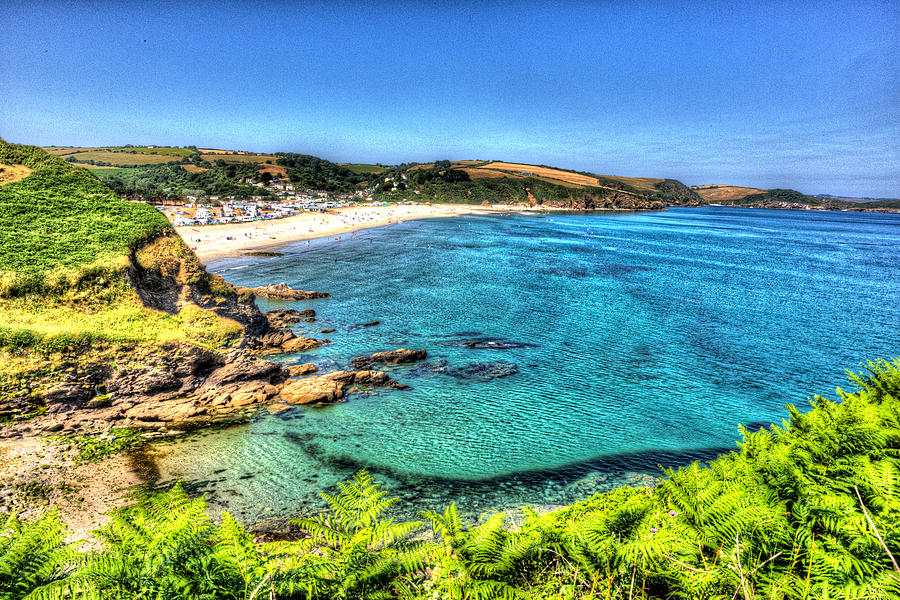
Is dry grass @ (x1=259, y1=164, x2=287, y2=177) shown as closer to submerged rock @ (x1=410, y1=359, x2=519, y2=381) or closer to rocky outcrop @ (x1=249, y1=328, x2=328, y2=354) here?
rocky outcrop @ (x1=249, y1=328, x2=328, y2=354)

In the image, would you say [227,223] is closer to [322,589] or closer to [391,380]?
[391,380]

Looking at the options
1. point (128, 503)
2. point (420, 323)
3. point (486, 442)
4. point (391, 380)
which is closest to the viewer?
point (128, 503)

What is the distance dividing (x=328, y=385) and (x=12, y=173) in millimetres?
23124

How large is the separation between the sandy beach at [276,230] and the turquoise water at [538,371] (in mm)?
13717

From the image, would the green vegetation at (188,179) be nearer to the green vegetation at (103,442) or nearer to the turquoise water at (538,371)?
the turquoise water at (538,371)

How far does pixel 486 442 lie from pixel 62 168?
103 feet

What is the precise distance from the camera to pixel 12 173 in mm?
24391

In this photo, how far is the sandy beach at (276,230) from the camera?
70.0 m

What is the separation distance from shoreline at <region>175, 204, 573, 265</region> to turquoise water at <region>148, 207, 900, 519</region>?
12774 mm

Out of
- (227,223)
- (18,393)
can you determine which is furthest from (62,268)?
(227,223)

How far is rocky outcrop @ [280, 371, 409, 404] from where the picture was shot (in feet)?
71.5

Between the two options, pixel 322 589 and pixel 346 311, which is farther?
pixel 346 311

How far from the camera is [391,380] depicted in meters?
24.3

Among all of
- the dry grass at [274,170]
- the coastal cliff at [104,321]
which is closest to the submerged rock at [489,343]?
the coastal cliff at [104,321]
